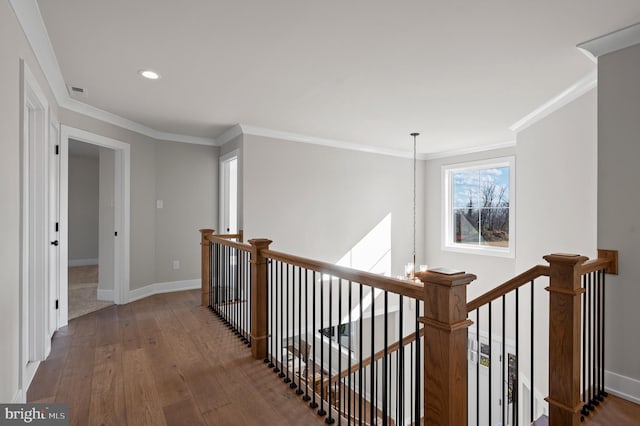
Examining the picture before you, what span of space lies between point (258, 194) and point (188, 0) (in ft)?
9.15

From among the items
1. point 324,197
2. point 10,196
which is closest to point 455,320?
point 10,196

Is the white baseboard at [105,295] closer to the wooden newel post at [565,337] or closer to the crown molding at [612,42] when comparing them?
the wooden newel post at [565,337]

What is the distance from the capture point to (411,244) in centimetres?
636

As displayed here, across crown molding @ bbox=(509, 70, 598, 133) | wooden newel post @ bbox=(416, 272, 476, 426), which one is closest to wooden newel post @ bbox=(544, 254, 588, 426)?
wooden newel post @ bbox=(416, 272, 476, 426)

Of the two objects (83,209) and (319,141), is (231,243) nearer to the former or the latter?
(319,141)

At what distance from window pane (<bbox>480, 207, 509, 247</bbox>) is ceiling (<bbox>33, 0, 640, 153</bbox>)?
1.94m

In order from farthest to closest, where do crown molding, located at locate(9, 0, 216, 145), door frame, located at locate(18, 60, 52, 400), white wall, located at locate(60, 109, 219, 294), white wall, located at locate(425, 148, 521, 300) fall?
white wall, located at locate(425, 148, 521, 300) < white wall, located at locate(60, 109, 219, 294) < door frame, located at locate(18, 60, 52, 400) < crown molding, located at locate(9, 0, 216, 145)

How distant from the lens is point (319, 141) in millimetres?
5074

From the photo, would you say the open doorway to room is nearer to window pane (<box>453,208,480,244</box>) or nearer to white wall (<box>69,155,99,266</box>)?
white wall (<box>69,155,99,266</box>)

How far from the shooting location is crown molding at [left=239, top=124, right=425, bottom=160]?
4.45 meters

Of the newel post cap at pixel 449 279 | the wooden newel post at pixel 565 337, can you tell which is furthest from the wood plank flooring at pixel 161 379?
the wooden newel post at pixel 565 337

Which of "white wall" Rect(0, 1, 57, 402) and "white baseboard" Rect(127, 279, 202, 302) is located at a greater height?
"white wall" Rect(0, 1, 57, 402)

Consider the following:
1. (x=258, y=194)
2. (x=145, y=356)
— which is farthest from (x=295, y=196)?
(x=145, y=356)

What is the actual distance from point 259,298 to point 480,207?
14.8 ft
